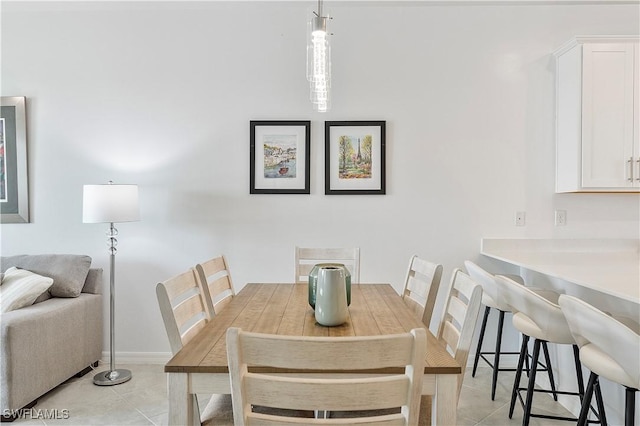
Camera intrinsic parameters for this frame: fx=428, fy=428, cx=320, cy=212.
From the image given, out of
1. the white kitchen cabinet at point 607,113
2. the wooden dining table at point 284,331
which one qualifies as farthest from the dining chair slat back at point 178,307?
the white kitchen cabinet at point 607,113

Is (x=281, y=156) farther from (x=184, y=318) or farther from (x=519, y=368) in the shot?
(x=519, y=368)

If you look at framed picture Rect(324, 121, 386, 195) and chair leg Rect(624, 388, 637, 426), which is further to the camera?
framed picture Rect(324, 121, 386, 195)

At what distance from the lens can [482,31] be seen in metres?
3.18

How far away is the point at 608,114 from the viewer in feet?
9.20

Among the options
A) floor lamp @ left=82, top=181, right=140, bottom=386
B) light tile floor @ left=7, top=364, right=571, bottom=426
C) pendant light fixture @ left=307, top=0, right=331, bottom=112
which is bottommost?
light tile floor @ left=7, top=364, right=571, bottom=426

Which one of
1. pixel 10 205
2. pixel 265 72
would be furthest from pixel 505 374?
pixel 10 205

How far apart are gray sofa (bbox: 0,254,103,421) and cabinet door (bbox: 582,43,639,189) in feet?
11.4

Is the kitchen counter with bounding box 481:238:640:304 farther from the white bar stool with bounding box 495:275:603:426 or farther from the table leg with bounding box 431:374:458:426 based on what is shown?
the table leg with bounding box 431:374:458:426

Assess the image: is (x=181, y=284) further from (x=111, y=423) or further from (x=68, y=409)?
(x=68, y=409)

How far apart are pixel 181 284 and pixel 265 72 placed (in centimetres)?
203

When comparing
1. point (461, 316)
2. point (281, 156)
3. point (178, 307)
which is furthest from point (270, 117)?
point (461, 316)

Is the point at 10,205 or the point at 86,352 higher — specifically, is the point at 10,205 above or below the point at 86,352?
above

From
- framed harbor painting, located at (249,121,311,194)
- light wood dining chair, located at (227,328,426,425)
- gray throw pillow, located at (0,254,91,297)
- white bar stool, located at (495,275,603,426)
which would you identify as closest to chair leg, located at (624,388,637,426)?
white bar stool, located at (495,275,603,426)

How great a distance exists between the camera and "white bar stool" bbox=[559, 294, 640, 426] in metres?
1.32
